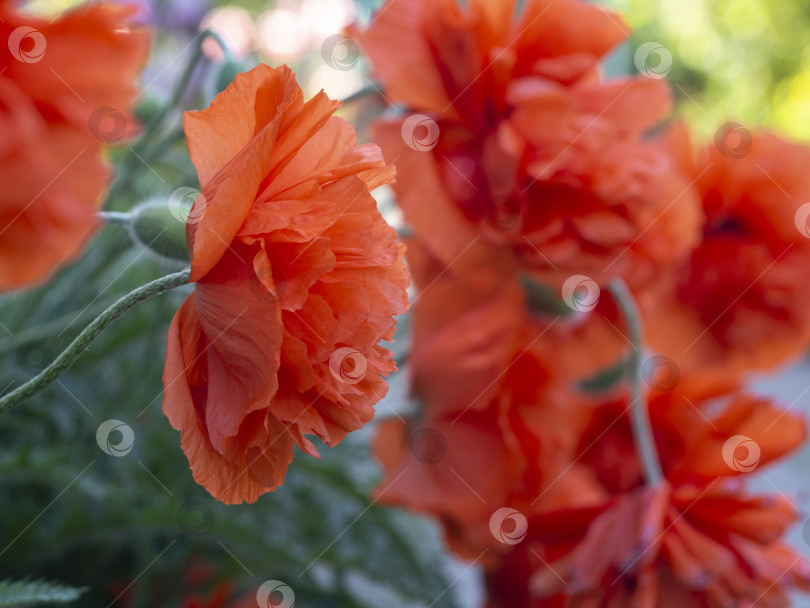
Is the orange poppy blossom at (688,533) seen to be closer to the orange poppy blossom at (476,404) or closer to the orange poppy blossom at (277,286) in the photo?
the orange poppy blossom at (476,404)

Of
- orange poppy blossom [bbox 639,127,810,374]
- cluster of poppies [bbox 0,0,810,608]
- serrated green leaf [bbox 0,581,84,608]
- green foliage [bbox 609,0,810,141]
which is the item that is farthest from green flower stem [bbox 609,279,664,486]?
green foliage [bbox 609,0,810,141]

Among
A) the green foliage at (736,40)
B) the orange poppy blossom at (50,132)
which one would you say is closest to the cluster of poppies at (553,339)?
the orange poppy blossom at (50,132)

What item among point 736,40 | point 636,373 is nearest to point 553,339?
point 636,373

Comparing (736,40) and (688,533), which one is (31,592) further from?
(736,40)

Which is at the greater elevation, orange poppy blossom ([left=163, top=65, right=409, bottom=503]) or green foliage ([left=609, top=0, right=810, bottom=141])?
green foliage ([left=609, top=0, right=810, bottom=141])

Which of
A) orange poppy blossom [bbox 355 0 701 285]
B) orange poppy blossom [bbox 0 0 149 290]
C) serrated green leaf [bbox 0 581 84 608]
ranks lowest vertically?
serrated green leaf [bbox 0 581 84 608]

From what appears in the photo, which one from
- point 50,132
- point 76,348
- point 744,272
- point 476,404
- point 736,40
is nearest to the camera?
point 76,348

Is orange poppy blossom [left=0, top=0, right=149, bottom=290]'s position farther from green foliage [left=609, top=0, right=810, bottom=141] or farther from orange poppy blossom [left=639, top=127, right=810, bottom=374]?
green foliage [left=609, top=0, right=810, bottom=141]

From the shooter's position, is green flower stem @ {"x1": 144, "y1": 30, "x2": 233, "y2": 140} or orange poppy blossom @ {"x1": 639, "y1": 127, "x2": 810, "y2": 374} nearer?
green flower stem @ {"x1": 144, "y1": 30, "x2": 233, "y2": 140}
